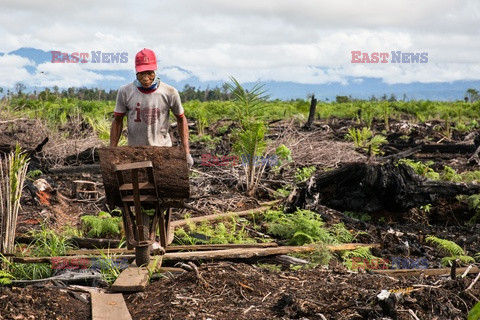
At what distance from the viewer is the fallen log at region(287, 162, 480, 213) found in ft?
29.7

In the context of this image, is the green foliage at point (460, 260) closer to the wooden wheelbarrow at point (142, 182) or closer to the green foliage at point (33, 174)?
the wooden wheelbarrow at point (142, 182)

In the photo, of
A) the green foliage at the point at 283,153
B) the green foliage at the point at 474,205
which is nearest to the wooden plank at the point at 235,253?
the green foliage at the point at 474,205

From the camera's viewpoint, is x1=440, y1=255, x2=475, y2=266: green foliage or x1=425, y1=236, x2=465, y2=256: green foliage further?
x1=425, y1=236, x2=465, y2=256: green foliage

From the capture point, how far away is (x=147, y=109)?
6453 mm

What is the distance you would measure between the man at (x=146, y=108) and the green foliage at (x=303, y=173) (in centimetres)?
459

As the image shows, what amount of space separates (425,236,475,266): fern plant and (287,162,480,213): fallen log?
1452mm

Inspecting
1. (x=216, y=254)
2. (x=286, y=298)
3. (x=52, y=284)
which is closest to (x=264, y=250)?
(x=216, y=254)

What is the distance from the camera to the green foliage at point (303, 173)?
432 inches

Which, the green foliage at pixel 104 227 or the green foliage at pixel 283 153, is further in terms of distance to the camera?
the green foliage at pixel 283 153

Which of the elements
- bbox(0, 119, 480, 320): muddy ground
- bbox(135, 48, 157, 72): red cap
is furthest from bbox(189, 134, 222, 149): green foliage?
bbox(135, 48, 157, 72): red cap

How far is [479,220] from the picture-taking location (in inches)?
358

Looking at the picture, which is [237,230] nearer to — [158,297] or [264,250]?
[264,250]

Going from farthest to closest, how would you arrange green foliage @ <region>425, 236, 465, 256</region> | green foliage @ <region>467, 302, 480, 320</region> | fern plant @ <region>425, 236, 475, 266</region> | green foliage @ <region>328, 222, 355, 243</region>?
1. green foliage @ <region>328, 222, 355, 243</region>
2. green foliage @ <region>425, 236, 465, 256</region>
3. fern plant @ <region>425, 236, 475, 266</region>
4. green foliage @ <region>467, 302, 480, 320</region>

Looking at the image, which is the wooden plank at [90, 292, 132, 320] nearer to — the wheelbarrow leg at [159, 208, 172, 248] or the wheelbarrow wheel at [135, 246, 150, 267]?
the wheelbarrow wheel at [135, 246, 150, 267]
